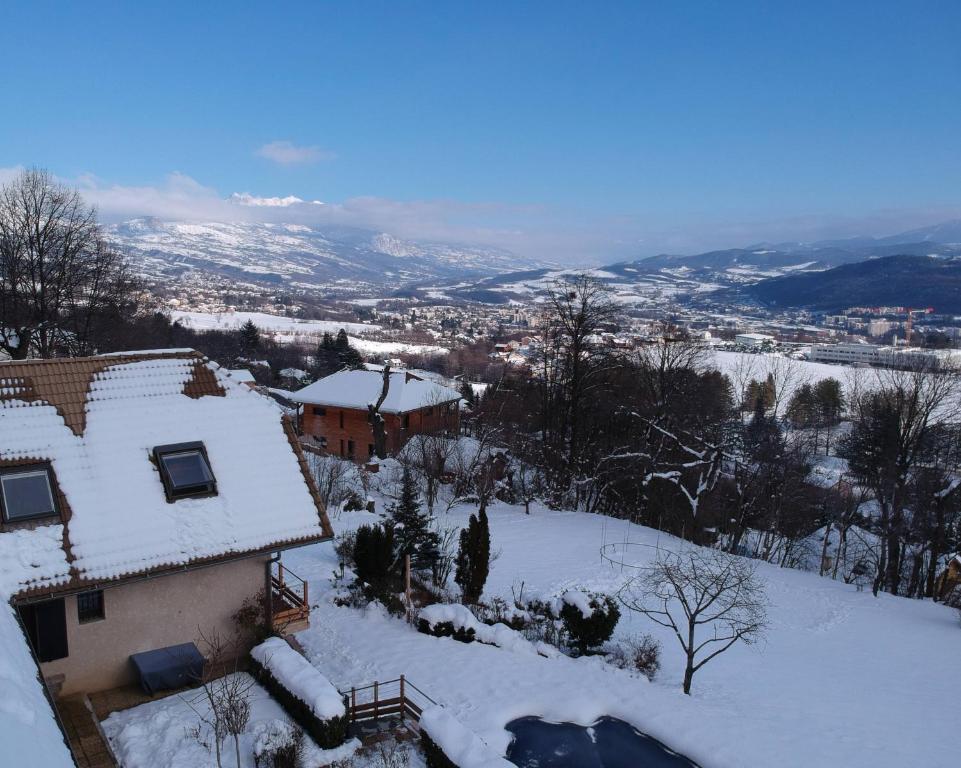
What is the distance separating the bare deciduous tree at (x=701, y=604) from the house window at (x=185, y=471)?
10041 mm

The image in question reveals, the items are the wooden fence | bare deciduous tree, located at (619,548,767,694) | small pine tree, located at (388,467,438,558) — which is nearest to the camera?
the wooden fence

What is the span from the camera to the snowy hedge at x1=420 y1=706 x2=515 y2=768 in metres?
9.93

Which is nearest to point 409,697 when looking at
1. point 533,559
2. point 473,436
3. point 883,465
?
point 533,559

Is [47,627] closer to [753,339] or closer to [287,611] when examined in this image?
[287,611]

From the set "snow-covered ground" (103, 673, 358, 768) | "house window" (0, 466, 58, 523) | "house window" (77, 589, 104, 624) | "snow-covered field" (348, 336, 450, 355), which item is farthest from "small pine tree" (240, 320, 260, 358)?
"snow-covered ground" (103, 673, 358, 768)

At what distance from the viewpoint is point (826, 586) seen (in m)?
24.6

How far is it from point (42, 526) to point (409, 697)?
7.38 meters

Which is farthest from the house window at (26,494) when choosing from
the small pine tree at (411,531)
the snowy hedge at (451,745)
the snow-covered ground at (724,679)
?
the small pine tree at (411,531)

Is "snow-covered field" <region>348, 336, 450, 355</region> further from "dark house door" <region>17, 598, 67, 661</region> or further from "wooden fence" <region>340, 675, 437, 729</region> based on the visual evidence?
"dark house door" <region>17, 598, 67, 661</region>

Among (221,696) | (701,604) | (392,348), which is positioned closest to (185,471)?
(221,696)

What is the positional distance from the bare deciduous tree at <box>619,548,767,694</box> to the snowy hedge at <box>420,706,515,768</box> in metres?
5.90

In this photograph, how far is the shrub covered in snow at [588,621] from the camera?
15.5 metres

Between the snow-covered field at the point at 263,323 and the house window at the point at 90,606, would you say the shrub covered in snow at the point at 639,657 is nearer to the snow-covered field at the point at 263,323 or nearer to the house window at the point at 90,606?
the house window at the point at 90,606

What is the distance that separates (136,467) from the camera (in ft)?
39.1
